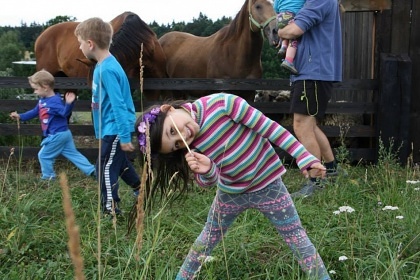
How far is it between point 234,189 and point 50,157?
10.9 feet

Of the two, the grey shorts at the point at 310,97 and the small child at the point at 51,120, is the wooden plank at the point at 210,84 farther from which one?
the grey shorts at the point at 310,97

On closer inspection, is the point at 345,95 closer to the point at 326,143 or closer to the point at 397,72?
the point at 397,72

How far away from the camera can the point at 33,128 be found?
5.93 meters

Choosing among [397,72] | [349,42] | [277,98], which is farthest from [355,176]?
[349,42]

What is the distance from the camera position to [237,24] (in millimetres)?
6078

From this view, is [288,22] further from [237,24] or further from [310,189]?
[237,24]

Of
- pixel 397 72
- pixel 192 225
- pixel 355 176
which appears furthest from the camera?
pixel 397 72

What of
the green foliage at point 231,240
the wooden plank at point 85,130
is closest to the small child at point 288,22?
the green foliage at point 231,240

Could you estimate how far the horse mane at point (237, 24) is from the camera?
592 cm

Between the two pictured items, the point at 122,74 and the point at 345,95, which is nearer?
the point at 122,74

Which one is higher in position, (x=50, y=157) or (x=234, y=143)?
(x=234, y=143)

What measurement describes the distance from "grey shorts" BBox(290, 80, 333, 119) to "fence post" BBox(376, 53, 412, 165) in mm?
1398

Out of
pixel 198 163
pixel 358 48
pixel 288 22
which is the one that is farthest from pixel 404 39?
pixel 198 163

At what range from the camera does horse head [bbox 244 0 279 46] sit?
210 inches
